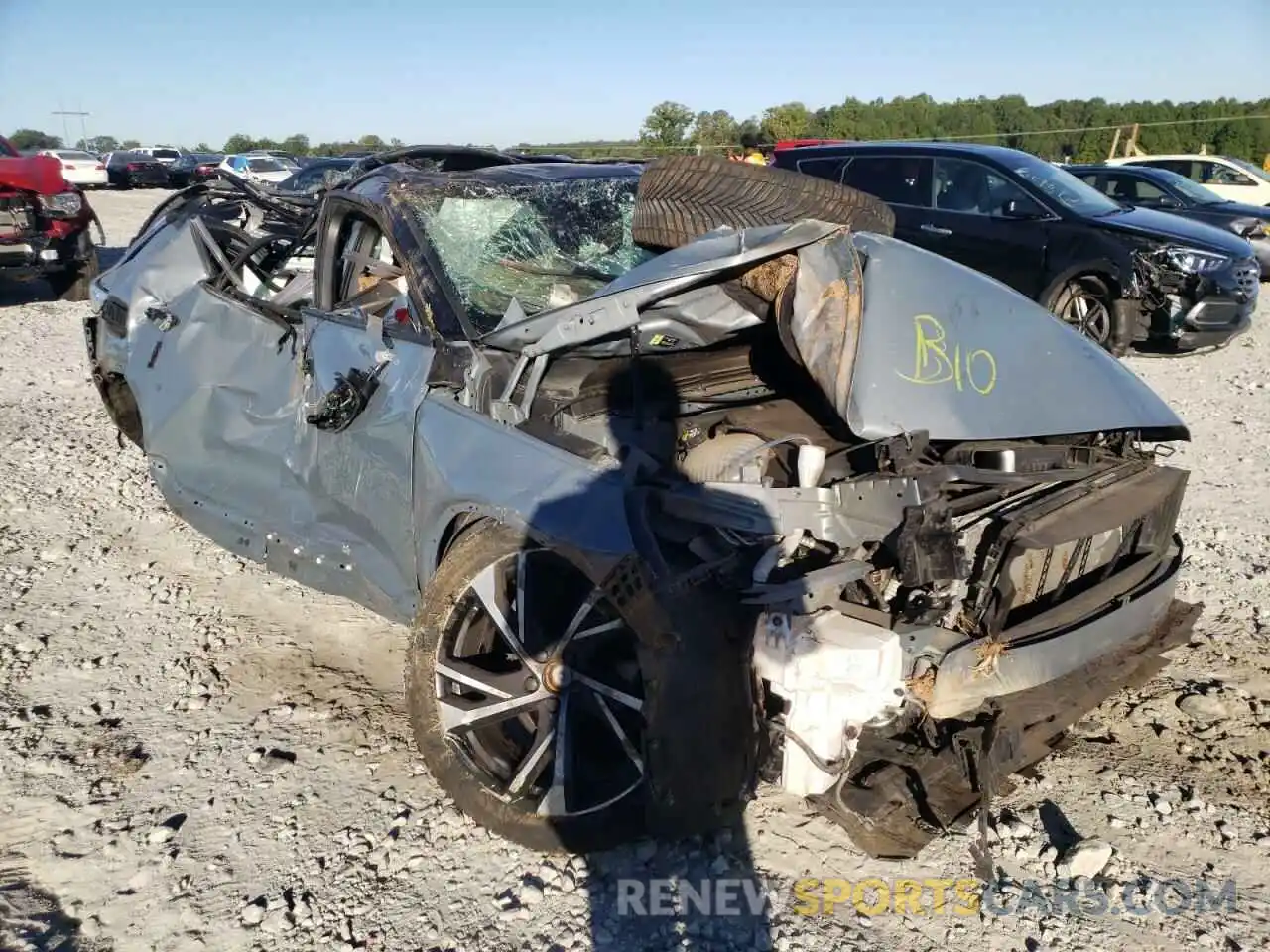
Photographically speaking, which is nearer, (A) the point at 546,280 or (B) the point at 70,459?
(A) the point at 546,280

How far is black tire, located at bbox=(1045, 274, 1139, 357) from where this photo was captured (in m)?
7.93

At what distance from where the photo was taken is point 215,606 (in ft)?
13.6

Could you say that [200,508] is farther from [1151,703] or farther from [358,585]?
[1151,703]

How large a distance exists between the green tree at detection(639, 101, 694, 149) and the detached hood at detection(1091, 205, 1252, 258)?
11374mm

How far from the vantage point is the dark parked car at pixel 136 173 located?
32.9m

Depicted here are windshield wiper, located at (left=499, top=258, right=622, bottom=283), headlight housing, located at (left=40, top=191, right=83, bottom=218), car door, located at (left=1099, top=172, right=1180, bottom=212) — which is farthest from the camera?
car door, located at (left=1099, top=172, right=1180, bottom=212)

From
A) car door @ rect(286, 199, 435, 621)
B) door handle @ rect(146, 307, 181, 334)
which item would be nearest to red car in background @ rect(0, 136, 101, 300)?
door handle @ rect(146, 307, 181, 334)

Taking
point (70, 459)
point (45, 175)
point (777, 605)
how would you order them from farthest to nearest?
point (45, 175)
point (70, 459)
point (777, 605)

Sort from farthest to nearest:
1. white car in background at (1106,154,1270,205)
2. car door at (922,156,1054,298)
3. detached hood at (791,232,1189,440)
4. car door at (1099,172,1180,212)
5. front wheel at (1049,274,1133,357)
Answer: white car in background at (1106,154,1270,205)
car door at (1099,172,1180,212)
car door at (922,156,1054,298)
front wheel at (1049,274,1133,357)
detached hood at (791,232,1189,440)

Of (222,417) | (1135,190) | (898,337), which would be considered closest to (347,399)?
(222,417)

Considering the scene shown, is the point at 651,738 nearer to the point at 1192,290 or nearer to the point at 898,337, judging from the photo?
the point at 898,337

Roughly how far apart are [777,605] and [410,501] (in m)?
1.30

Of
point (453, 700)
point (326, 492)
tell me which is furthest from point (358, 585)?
point (453, 700)

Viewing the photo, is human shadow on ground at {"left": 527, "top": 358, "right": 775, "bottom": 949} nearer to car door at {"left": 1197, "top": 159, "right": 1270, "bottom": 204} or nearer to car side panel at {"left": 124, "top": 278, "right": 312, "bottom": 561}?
car side panel at {"left": 124, "top": 278, "right": 312, "bottom": 561}
